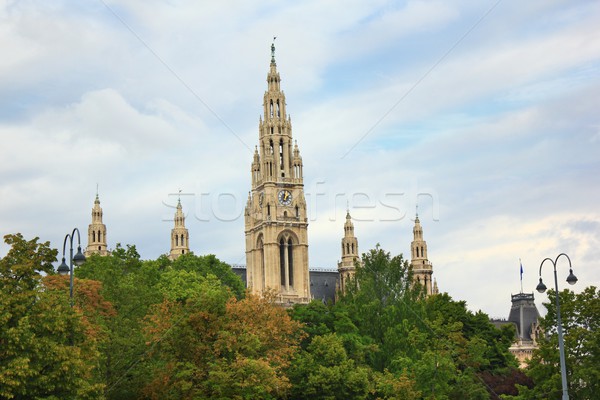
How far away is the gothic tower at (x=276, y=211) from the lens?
5920 inches

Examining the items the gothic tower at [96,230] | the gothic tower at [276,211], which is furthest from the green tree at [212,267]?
the gothic tower at [96,230]

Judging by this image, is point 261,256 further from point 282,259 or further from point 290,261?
point 290,261

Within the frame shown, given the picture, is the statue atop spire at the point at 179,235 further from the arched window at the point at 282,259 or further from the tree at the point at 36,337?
the tree at the point at 36,337

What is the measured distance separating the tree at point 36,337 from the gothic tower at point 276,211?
102394mm

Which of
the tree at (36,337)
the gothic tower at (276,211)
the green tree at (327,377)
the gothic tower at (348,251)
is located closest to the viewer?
the tree at (36,337)

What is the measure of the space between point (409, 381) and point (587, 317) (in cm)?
1239

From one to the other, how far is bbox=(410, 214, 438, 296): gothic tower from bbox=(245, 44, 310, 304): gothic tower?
136 feet

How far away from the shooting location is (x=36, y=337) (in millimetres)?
43406

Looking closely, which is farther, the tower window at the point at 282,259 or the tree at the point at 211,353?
the tower window at the point at 282,259

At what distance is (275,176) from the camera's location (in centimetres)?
15350

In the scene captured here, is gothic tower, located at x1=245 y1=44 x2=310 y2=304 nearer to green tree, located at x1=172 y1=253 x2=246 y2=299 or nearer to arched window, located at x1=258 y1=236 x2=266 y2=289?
arched window, located at x1=258 y1=236 x2=266 y2=289

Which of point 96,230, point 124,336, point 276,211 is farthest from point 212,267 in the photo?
point 96,230

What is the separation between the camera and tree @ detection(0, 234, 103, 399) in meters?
41.7

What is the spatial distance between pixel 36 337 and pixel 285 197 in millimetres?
111104
